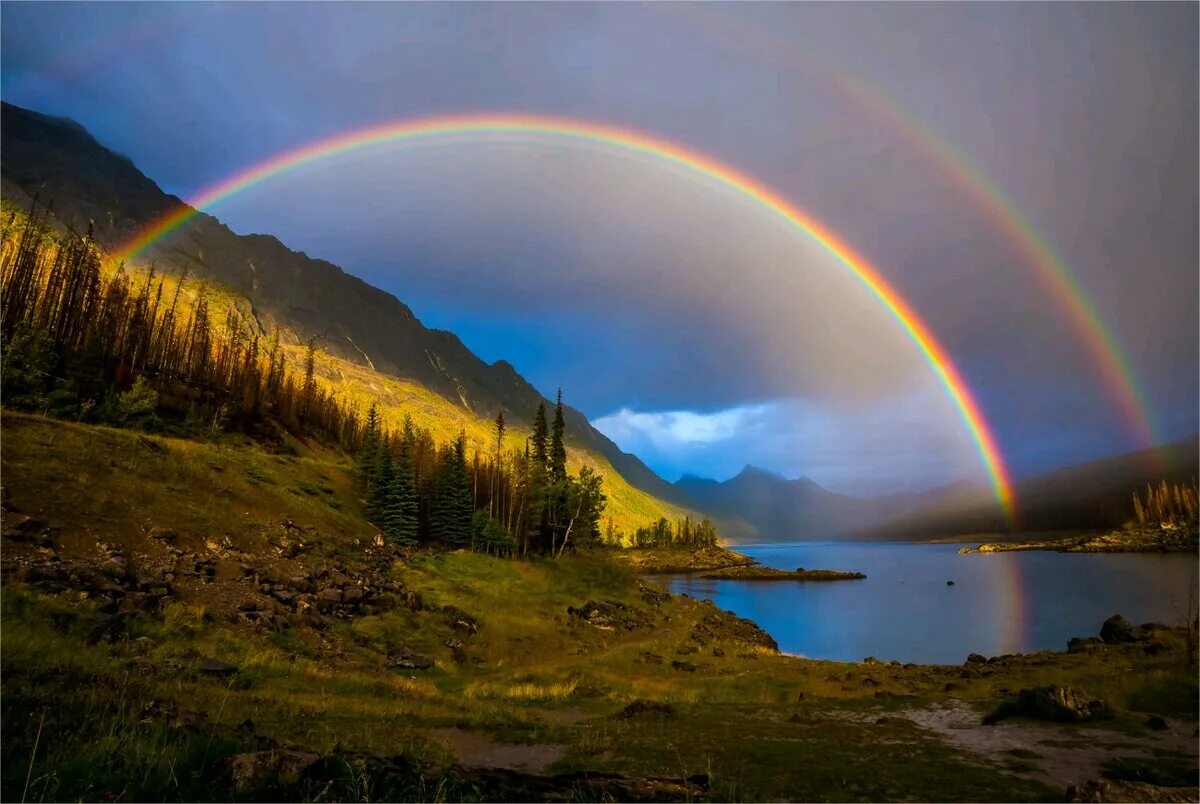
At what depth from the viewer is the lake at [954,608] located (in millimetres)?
59906

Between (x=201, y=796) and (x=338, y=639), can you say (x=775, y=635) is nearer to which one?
(x=338, y=639)

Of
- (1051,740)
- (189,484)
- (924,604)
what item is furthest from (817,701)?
(924,604)

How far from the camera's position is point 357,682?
66.6ft

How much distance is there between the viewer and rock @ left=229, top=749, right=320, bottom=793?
717 cm

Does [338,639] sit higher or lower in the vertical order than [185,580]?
lower

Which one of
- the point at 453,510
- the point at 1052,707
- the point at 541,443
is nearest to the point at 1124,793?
the point at 1052,707

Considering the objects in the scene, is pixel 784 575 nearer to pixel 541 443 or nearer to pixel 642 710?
pixel 541 443

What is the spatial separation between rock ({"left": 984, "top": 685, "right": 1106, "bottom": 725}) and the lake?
19.7m

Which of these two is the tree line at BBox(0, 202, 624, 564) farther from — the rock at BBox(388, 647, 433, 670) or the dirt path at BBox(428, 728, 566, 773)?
the dirt path at BBox(428, 728, 566, 773)

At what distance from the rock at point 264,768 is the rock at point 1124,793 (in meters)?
11.8

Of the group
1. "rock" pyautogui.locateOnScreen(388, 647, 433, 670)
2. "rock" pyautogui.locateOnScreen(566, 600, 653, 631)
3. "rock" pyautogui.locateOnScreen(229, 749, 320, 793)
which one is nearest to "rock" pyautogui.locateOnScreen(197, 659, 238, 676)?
"rock" pyautogui.locateOnScreen(388, 647, 433, 670)

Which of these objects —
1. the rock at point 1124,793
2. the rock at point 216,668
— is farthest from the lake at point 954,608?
the rock at point 216,668

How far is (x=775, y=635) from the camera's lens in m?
71.6

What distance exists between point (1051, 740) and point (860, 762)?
253 inches
